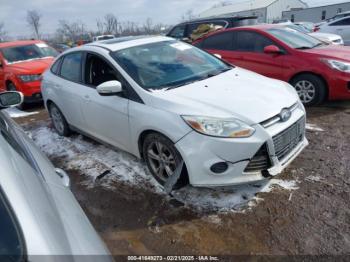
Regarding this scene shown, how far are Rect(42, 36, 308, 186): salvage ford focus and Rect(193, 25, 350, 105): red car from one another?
195 centimetres

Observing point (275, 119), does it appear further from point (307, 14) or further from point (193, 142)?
point (307, 14)

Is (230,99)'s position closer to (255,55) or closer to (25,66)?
(255,55)

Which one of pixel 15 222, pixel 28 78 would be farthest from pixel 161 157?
pixel 28 78

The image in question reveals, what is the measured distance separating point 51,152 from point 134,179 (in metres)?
1.90

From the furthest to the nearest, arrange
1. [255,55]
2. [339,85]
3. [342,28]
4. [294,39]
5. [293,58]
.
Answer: [342,28]
[255,55]
[294,39]
[293,58]
[339,85]

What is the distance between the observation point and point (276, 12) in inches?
2432

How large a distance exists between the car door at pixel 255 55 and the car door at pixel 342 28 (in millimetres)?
8080

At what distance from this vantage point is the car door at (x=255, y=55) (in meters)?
5.82

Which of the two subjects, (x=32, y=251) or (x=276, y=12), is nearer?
(x=32, y=251)

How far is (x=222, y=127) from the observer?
9.11ft

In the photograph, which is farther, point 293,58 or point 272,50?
point 272,50

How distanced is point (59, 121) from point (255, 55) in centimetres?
402

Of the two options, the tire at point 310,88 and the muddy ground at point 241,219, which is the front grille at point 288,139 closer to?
the muddy ground at point 241,219

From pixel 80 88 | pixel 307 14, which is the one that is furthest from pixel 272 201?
pixel 307 14
